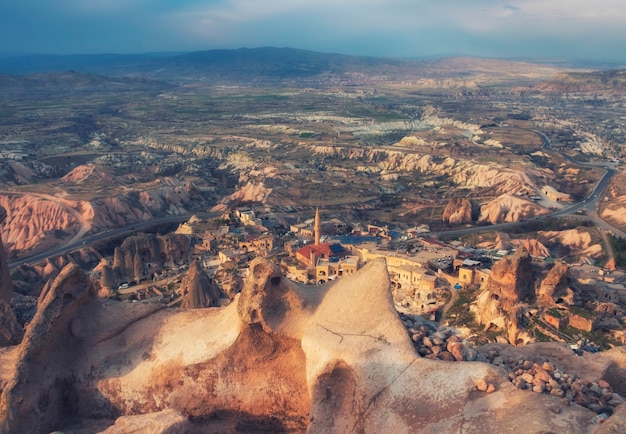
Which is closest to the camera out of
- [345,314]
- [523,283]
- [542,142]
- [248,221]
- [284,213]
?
[345,314]

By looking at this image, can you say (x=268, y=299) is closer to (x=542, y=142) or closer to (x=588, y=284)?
(x=588, y=284)

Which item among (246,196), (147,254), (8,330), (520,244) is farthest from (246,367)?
(246,196)

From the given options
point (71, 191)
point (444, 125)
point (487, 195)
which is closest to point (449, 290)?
point (487, 195)

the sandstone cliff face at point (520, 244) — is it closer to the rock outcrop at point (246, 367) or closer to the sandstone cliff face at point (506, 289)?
the sandstone cliff face at point (506, 289)

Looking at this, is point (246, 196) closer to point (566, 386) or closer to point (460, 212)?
point (460, 212)

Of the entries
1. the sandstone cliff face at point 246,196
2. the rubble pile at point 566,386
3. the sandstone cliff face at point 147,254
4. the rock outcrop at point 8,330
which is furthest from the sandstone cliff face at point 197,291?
the sandstone cliff face at point 246,196

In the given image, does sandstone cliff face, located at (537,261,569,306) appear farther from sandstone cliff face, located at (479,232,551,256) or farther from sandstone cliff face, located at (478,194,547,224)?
sandstone cliff face, located at (478,194,547,224)

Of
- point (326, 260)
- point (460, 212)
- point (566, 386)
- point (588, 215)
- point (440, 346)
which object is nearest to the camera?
point (566, 386)
